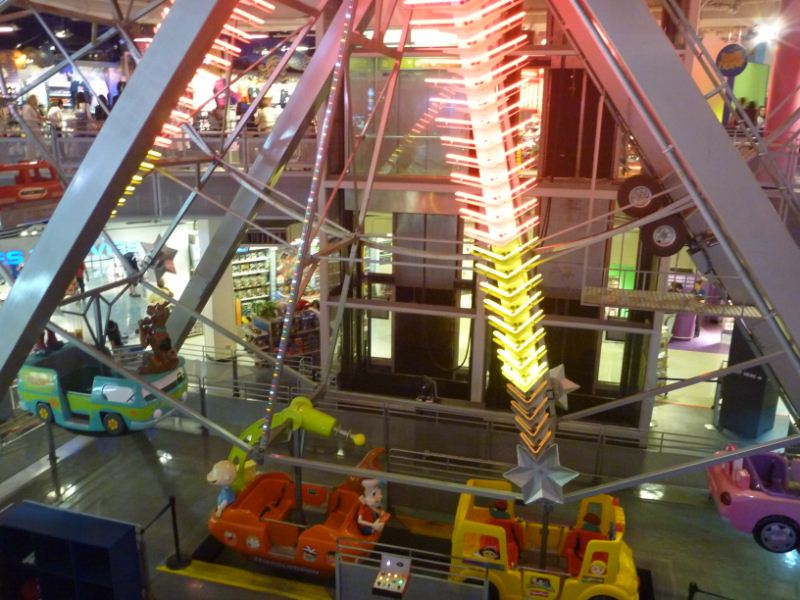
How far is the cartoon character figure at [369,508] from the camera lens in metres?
7.33

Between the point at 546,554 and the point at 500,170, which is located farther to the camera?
the point at 546,554

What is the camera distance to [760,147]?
6223 mm

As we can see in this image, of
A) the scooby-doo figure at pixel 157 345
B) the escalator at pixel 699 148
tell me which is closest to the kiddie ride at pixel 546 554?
the escalator at pixel 699 148

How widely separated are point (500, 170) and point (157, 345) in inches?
234

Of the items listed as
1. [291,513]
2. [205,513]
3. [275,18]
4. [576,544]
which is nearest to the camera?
[576,544]

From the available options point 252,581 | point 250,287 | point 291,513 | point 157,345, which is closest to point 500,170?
point 291,513

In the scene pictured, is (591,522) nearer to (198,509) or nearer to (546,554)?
(546,554)

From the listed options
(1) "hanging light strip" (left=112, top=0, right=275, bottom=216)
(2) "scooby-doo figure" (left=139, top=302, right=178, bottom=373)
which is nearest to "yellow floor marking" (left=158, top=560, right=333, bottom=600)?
(2) "scooby-doo figure" (left=139, top=302, right=178, bottom=373)

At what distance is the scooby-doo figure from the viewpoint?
8.79 meters

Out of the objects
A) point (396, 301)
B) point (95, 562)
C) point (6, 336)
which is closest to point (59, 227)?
point (6, 336)

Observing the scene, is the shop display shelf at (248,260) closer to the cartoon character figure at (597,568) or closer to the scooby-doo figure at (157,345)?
the scooby-doo figure at (157,345)

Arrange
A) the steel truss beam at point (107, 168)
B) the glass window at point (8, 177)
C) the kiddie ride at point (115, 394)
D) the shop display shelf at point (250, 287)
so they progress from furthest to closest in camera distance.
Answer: the shop display shelf at point (250, 287) < the kiddie ride at point (115, 394) < the glass window at point (8, 177) < the steel truss beam at point (107, 168)

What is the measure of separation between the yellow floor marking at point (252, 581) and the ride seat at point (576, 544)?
2624 mm

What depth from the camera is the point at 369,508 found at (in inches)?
296
